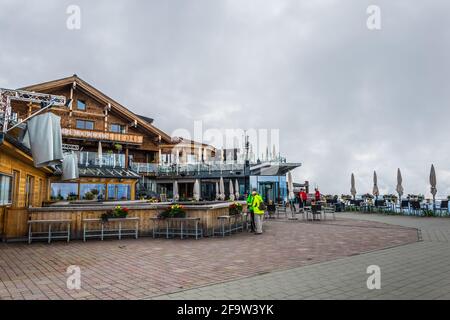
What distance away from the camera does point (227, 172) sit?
3547 cm

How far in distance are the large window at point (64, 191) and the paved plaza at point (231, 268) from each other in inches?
585

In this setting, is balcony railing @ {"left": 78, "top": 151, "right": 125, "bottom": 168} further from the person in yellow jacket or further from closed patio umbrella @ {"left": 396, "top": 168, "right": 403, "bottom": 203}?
closed patio umbrella @ {"left": 396, "top": 168, "right": 403, "bottom": 203}

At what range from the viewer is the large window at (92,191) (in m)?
23.6

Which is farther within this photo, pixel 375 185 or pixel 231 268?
pixel 375 185

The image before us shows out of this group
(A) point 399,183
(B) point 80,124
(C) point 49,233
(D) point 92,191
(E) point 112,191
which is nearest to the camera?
(C) point 49,233

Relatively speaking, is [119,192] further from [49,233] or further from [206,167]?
[49,233]

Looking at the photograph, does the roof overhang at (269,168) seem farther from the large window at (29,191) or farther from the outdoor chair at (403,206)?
the large window at (29,191)

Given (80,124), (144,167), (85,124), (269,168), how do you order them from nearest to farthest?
(80,124), (85,124), (144,167), (269,168)

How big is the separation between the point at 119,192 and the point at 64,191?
401 cm

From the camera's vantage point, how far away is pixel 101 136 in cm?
2933

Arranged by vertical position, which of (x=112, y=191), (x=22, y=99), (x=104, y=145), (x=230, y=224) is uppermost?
(x=104, y=145)

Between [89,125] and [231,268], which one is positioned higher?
[89,125]

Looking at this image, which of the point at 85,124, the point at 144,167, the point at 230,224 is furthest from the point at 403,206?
the point at 85,124
